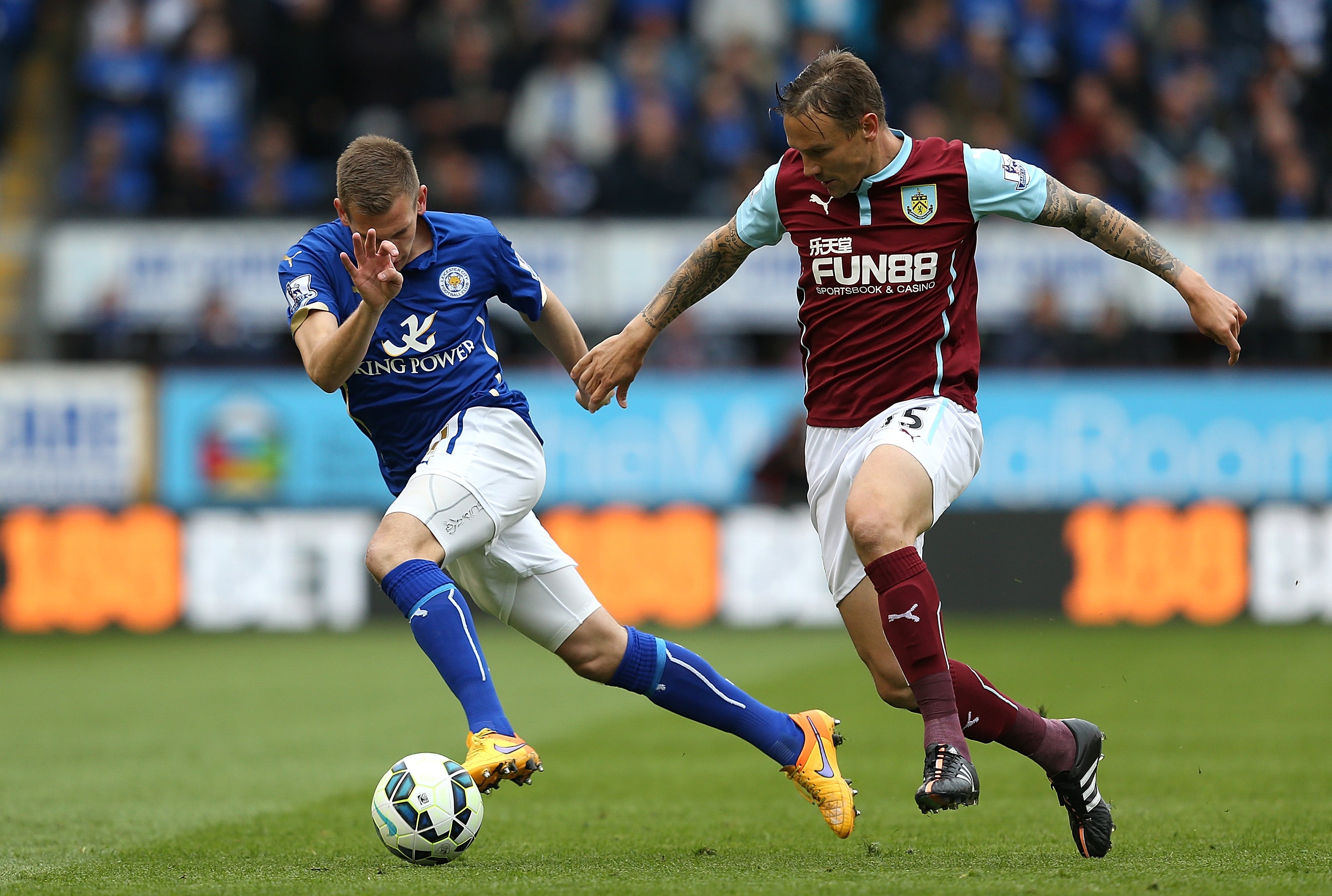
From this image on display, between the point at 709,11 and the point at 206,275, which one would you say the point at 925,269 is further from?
the point at 709,11

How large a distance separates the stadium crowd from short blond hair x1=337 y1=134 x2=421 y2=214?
10980mm

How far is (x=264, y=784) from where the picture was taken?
759 centimetres

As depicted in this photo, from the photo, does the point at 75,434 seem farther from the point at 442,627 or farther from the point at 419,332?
the point at 442,627

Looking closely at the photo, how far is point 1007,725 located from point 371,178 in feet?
8.72

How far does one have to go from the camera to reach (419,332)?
568cm

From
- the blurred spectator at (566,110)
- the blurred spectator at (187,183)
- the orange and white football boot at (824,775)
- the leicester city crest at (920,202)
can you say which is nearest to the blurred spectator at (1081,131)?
the blurred spectator at (566,110)

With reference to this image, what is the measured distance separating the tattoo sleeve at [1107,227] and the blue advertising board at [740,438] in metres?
10.3

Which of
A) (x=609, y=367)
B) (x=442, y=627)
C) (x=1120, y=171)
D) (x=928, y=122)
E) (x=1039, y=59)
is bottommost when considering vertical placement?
(x=442, y=627)

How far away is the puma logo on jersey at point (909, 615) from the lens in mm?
5090

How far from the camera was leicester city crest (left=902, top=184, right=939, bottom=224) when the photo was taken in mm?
5477

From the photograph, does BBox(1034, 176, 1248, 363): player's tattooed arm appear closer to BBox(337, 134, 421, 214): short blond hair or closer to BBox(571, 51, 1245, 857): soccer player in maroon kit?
BBox(571, 51, 1245, 857): soccer player in maroon kit

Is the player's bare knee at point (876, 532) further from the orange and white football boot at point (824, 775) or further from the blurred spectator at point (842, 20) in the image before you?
the blurred spectator at point (842, 20)

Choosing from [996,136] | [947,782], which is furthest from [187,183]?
[947,782]

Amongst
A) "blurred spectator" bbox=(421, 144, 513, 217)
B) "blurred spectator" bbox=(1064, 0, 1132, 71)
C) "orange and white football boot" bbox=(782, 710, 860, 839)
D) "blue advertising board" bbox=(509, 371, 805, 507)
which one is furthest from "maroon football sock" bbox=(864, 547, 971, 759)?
"blurred spectator" bbox=(1064, 0, 1132, 71)
